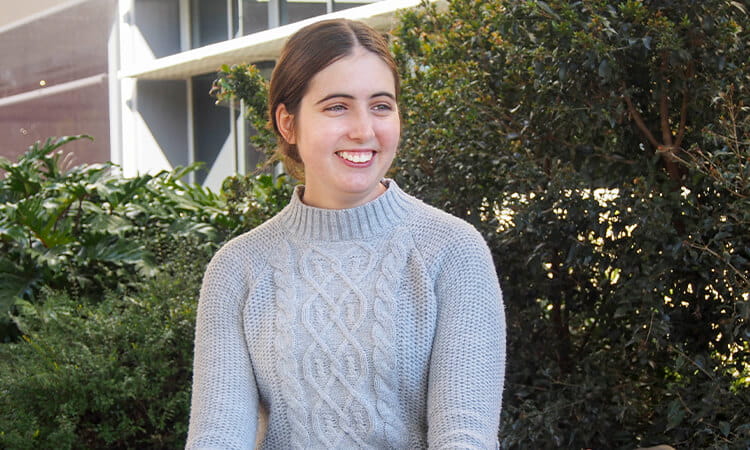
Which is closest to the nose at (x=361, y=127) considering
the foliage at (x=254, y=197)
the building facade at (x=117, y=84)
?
the foliage at (x=254, y=197)

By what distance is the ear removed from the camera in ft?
6.49

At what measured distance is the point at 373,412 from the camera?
1.80 metres

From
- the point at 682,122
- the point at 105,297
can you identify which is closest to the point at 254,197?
the point at 105,297

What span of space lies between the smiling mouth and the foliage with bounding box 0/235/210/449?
2.61 metres

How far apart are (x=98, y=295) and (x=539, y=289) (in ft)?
11.4

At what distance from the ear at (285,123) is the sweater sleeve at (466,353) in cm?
45

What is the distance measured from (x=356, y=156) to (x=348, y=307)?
32 cm

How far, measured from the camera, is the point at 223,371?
1868mm

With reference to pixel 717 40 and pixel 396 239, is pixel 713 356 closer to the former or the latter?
pixel 717 40

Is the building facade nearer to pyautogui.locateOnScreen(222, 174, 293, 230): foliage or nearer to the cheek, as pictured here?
pyautogui.locateOnScreen(222, 174, 293, 230): foliage

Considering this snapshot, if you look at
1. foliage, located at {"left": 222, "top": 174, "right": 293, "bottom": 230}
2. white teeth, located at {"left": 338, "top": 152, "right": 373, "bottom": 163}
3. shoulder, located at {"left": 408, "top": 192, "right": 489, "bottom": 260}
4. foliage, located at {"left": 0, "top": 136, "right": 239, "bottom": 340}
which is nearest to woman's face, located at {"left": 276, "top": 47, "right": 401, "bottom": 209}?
white teeth, located at {"left": 338, "top": 152, "right": 373, "bottom": 163}


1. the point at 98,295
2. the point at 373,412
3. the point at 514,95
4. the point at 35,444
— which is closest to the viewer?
the point at 373,412

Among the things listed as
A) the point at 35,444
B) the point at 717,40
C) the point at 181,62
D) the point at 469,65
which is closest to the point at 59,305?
the point at 35,444

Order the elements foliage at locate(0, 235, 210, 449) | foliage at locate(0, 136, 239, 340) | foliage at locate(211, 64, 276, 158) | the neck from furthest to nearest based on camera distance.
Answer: foliage at locate(0, 136, 239, 340) → foliage at locate(211, 64, 276, 158) → foliage at locate(0, 235, 210, 449) → the neck
